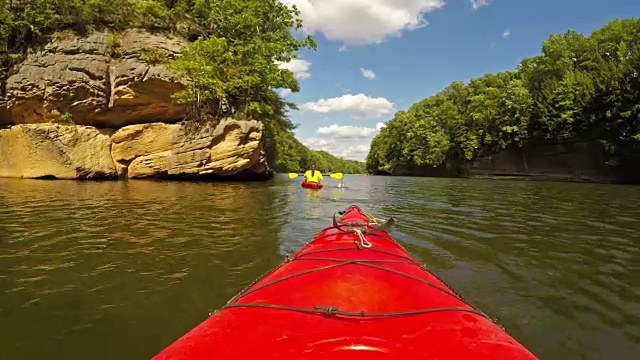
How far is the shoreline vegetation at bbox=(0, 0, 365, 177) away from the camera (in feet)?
64.2

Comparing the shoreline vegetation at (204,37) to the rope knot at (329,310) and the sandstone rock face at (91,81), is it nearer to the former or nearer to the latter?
the sandstone rock face at (91,81)

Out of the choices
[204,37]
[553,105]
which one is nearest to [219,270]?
[204,37]

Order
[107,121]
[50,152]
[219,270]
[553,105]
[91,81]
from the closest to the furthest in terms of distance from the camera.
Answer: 1. [219,270]
2. [50,152]
3. [91,81]
4. [107,121]
5. [553,105]

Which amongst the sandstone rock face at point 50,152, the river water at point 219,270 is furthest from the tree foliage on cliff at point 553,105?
the sandstone rock face at point 50,152

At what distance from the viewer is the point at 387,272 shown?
104 inches

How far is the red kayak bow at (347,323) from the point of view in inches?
62.3

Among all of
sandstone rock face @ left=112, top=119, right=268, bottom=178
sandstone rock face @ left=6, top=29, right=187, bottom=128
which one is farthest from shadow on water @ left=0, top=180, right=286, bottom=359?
Result: sandstone rock face @ left=6, top=29, right=187, bottom=128

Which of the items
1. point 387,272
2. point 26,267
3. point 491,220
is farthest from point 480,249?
point 26,267

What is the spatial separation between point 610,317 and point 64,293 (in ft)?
18.2

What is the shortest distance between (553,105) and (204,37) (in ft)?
106

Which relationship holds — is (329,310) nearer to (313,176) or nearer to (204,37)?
(313,176)

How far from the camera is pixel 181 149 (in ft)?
66.5

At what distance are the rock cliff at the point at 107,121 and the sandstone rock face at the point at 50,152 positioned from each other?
0.04 metres

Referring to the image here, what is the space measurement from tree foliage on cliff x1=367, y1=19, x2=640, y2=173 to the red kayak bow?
3268cm
